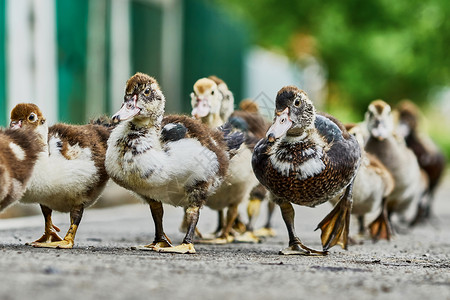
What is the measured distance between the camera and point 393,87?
103 feet

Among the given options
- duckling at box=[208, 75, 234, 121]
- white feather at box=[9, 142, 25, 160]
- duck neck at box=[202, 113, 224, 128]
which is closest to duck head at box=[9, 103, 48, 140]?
white feather at box=[9, 142, 25, 160]

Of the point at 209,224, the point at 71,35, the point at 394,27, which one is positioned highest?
the point at 394,27

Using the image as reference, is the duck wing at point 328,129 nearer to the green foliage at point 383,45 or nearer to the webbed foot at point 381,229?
the webbed foot at point 381,229

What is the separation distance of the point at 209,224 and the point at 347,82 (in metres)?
17.3

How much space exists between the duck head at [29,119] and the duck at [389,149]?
4634mm

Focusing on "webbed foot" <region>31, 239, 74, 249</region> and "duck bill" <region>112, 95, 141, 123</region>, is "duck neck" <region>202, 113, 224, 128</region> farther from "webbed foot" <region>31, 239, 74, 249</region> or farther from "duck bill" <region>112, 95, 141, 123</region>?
"webbed foot" <region>31, 239, 74, 249</region>

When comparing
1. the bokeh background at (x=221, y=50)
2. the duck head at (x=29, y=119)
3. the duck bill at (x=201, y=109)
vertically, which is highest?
the bokeh background at (x=221, y=50)

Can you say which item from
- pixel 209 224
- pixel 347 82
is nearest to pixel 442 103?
pixel 347 82

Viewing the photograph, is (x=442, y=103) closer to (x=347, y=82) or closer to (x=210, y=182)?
(x=347, y=82)

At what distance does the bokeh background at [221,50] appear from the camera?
1559cm

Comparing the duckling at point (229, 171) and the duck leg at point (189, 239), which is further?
the duckling at point (229, 171)

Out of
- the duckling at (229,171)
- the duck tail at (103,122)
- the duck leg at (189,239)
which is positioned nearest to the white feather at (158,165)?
the duck leg at (189,239)

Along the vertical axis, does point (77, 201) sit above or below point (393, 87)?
below

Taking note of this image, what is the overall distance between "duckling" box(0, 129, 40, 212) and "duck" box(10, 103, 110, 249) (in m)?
0.08
